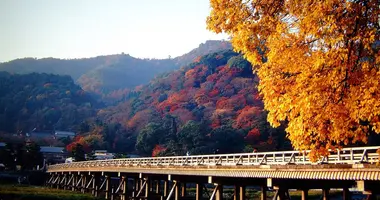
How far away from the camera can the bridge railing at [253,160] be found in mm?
13889

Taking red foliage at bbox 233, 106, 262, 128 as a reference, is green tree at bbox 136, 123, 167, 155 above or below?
below

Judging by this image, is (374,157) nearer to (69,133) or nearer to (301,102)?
(301,102)

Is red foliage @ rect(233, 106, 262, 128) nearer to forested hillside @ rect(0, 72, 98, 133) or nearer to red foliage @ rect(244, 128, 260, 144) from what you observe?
red foliage @ rect(244, 128, 260, 144)

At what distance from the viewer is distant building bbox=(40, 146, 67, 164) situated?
3285 inches

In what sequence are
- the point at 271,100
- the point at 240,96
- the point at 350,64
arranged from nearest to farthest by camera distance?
the point at 350,64 → the point at 271,100 → the point at 240,96

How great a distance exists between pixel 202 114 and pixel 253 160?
61.6 meters

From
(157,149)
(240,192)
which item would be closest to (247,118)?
(157,149)

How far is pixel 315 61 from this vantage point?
25.3 ft

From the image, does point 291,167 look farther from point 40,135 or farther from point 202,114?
point 40,135

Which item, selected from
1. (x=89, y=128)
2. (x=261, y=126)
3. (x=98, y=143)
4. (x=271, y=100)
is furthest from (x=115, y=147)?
(x=271, y=100)

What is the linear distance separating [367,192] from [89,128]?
9227 cm

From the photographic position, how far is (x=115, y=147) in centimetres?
9138

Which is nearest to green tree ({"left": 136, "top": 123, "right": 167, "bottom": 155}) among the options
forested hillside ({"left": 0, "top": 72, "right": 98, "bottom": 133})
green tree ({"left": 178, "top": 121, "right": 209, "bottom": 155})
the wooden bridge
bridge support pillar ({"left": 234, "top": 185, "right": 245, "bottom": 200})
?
green tree ({"left": 178, "top": 121, "right": 209, "bottom": 155})

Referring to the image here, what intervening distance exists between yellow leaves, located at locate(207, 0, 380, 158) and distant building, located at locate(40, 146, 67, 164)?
80304 mm
